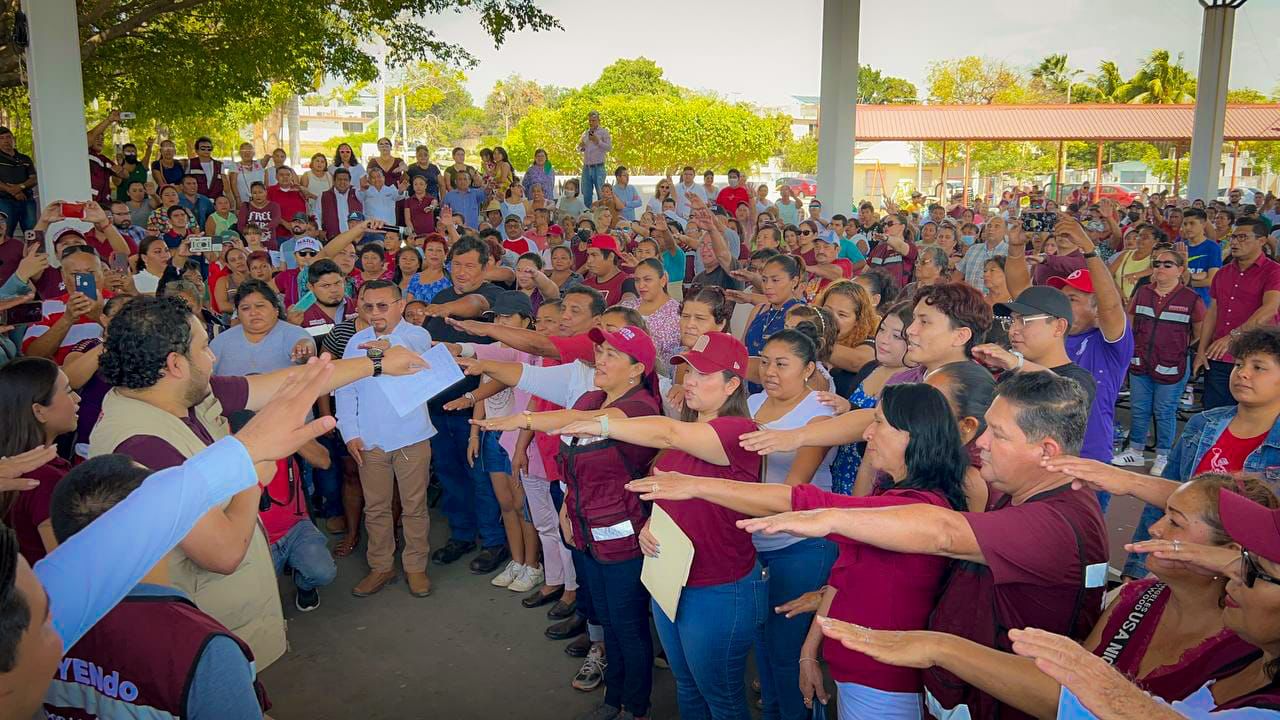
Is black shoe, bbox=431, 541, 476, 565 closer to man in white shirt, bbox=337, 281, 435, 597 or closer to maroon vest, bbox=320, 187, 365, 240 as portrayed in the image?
man in white shirt, bbox=337, 281, 435, 597

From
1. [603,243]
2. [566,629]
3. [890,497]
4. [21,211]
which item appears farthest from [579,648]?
[21,211]

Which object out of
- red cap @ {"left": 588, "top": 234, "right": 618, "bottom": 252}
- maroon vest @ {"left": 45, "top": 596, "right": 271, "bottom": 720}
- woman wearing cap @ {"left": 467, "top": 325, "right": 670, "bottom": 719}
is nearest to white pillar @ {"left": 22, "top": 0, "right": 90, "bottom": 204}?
red cap @ {"left": 588, "top": 234, "right": 618, "bottom": 252}

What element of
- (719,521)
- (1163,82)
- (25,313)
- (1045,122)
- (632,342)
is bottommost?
(719,521)

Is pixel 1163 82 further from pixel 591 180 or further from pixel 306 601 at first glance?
pixel 306 601

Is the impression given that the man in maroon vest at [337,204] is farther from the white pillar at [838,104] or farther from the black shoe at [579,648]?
the black shoe at [579,648]

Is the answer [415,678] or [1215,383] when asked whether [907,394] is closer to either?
[415,678]

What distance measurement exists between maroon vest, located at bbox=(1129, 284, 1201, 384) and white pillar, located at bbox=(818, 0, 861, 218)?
304 inches

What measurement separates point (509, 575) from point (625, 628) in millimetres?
1895

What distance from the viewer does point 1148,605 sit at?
2303mm

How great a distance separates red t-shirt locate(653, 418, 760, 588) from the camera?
3.09 meters

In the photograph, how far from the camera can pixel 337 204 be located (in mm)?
12109

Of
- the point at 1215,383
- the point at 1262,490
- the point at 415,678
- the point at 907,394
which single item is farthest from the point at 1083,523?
the point at 1215,383

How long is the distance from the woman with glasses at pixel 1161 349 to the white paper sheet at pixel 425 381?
20.4ft

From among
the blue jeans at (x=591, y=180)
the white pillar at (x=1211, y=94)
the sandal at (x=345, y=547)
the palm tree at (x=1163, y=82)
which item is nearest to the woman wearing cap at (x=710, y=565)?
the sandal at (x=345, y=547)
